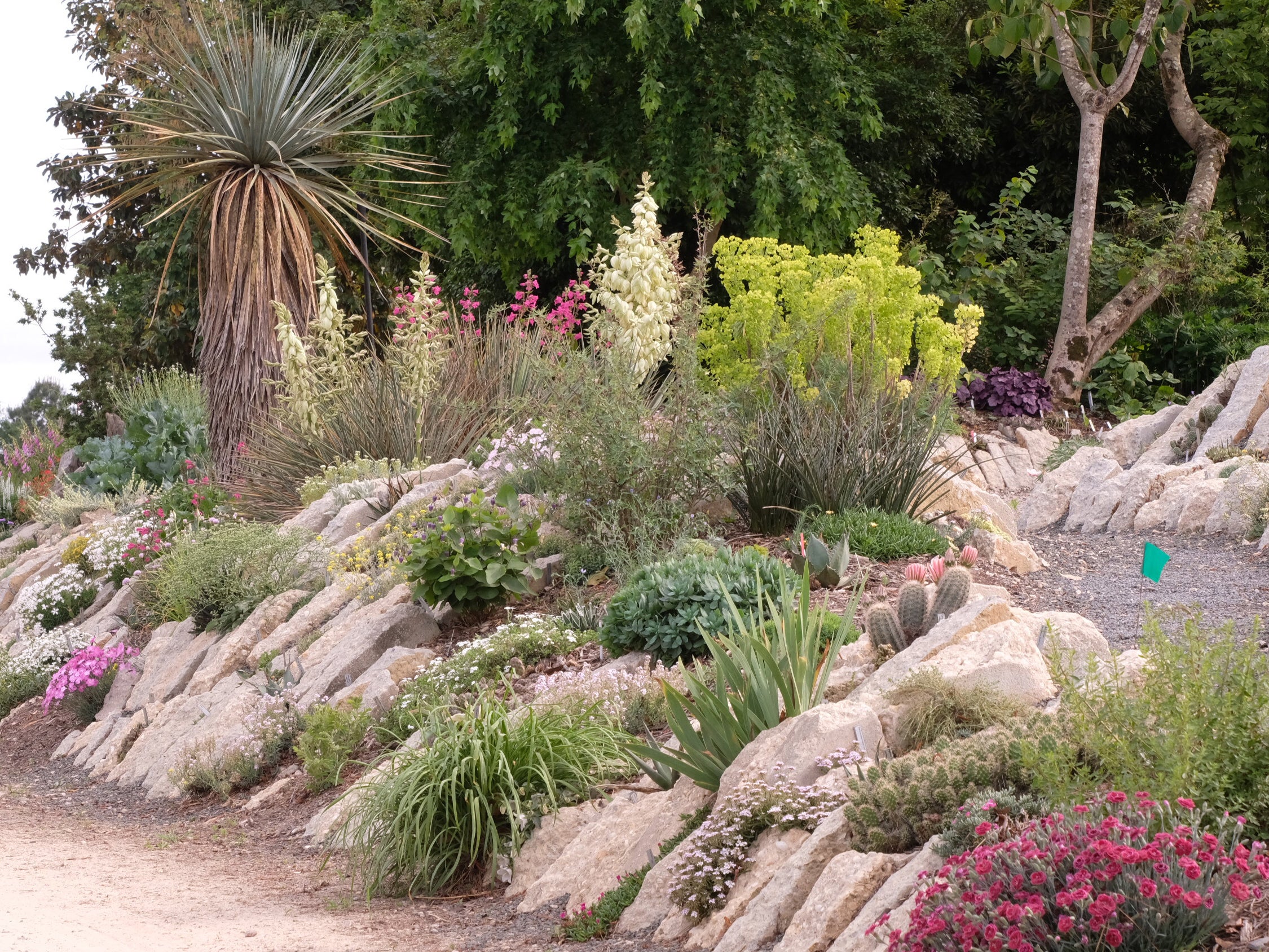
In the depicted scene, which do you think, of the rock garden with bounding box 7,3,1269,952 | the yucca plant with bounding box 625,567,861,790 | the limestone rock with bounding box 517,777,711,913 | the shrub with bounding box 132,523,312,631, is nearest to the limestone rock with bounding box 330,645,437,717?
the rock garden with bounding box 7,3,1269,952

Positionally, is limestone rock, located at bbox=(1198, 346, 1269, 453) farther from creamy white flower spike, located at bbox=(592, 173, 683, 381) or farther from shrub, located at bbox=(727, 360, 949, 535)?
creamy white flower spike, located at bbox=(592, 173, 683, 381)

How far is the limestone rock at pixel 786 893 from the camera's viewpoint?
3.33 meters

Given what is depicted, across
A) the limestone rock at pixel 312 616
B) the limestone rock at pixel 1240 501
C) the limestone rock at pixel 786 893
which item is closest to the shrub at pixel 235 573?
the limestone rock at pixel 312 616

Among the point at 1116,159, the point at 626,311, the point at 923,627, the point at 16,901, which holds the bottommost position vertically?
the point at 16,901

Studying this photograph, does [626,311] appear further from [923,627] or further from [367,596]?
[923,627]

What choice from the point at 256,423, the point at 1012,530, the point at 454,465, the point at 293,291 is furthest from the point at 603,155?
the point at 1012,530

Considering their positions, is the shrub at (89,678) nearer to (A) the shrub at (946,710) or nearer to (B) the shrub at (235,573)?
(B) the shrub at (235,573)

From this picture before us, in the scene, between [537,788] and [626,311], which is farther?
[626,311]

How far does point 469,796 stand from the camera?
462 centimetres

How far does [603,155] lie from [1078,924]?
1368 cm

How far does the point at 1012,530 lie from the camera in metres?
8.11

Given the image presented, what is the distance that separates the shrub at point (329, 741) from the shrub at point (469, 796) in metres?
1.00

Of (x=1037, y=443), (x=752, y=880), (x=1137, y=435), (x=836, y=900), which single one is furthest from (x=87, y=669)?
(x=1137, y=435)

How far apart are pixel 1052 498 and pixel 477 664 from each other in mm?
5214
